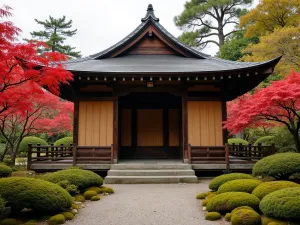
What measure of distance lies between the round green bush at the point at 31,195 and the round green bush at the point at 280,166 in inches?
225

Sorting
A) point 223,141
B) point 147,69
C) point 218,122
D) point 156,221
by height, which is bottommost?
point 156,221

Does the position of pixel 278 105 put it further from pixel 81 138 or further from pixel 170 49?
pixel 81 138

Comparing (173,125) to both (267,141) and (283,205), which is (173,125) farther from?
(283,205)

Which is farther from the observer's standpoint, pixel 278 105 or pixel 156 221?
pixel 278 105

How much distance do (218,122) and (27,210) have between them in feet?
28.0

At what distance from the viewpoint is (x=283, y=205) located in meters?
4.74

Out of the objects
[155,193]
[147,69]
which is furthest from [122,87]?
[155,193]

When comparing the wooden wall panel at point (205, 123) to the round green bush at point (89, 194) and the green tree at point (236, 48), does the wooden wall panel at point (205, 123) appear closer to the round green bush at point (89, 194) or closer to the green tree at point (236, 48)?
the round green bush at point (89, 194)

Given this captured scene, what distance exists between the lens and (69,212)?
576 cm

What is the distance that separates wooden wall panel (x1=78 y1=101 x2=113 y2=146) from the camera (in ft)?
38.8

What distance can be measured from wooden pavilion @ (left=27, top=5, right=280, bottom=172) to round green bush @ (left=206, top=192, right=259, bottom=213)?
17.0 ft

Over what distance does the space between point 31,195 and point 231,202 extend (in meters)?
4.00

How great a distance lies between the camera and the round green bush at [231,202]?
5.54 m


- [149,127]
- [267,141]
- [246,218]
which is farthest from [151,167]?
[267,141]
